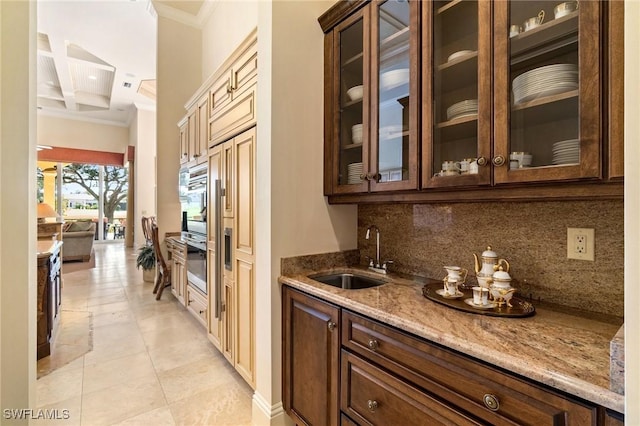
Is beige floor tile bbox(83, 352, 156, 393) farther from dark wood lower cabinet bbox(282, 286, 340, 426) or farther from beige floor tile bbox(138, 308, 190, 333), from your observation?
dark wood lower cabinet bbox(282, 286, 340, 426)

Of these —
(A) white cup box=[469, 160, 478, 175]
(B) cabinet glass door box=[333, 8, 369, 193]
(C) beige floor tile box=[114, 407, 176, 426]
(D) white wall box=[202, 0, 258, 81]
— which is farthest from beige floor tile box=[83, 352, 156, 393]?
(D) white wall box=[202, 0, 258, 81]

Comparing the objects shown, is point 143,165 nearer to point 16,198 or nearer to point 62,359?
point 62,359

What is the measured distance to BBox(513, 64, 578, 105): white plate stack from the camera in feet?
3.39

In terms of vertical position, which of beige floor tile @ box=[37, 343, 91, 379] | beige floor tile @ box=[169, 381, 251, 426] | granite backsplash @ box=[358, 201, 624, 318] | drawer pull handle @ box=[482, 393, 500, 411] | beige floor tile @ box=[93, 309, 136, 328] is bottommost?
beige floor tile @ box=[169, 381, 251, 426]

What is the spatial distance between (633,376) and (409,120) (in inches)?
45.8

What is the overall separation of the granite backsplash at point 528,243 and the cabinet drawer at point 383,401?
71cm

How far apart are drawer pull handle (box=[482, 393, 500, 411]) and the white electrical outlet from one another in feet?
2.43

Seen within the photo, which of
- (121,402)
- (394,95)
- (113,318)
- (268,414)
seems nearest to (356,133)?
(394,95)

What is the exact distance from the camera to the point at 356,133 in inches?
69.9

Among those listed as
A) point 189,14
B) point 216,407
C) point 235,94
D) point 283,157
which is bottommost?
point 216,407

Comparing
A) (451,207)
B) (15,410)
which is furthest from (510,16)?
(15,410)

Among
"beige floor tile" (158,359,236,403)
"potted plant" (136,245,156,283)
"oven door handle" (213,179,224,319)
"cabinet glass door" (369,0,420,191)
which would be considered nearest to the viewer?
"cabinet glass door" (369,0,420,191)

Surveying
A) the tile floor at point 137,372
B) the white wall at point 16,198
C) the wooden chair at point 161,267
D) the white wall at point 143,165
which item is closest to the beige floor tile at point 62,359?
the tile floor at point 137,372

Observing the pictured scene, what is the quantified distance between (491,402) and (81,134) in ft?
38.0
